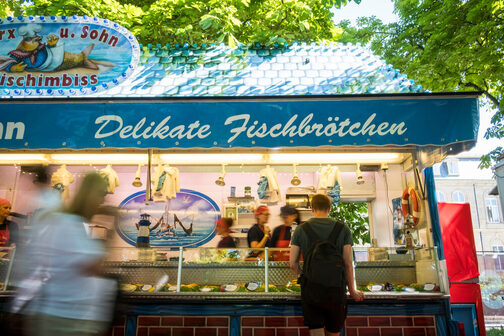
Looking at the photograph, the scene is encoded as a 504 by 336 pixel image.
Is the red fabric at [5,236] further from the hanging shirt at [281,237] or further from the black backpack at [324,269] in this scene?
the black backpack at [324,269]

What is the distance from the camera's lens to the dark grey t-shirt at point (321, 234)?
442 centimetres

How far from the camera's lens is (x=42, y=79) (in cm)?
623

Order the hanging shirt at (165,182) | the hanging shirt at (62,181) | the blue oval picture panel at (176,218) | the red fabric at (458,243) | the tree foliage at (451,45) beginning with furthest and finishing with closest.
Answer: the blue oval picture panel at (176,218) < the tree foliage at (451,45) < the red fabric at (458,243) < the hanging shirt at (62,181) < the hanging shirt at (165,182)

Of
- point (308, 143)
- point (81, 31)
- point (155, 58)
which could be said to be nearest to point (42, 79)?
point (81, 31)

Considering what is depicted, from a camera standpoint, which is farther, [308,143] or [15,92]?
[15,92]

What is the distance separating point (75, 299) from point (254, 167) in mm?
6938

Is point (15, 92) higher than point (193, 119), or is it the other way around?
point (15, 92)

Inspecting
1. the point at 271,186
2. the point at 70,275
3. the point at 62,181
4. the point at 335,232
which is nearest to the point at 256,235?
the point at 271,186

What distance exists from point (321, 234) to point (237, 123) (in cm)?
189

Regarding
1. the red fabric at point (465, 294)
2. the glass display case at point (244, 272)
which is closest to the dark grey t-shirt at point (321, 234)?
the glass display case at point (244, 272)

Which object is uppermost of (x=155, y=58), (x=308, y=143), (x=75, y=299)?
(x=155, y=58)

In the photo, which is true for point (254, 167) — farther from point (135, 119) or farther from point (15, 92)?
point (15, 92)

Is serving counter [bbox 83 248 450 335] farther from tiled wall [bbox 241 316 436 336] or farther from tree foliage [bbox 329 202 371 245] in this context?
tree foliage [bbox 329 202 371 245]

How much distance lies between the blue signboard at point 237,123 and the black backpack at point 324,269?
1504 millimetres
